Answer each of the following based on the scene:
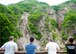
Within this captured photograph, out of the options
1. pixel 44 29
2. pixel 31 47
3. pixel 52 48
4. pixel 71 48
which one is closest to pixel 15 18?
pixel 44 29

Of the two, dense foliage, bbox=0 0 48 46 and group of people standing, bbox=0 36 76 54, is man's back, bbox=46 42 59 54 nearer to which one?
group of people standing, bbox=0 36 76 54

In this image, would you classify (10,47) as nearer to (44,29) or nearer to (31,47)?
(31,47)

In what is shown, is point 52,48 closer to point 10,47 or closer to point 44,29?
point 10,47

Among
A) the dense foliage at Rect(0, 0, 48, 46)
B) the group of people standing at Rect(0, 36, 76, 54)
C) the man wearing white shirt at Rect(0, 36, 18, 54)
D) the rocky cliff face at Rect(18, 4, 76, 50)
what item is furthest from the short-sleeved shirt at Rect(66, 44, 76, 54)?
the rocky cliff face at Rect(18, 4, 76, 50)

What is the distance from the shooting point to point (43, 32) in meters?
58.0

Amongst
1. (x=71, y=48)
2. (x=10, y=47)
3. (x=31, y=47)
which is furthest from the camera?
(x=10, y=47)

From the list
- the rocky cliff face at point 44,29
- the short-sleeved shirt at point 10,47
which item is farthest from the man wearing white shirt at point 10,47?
the rocky cliff face at point 44,29

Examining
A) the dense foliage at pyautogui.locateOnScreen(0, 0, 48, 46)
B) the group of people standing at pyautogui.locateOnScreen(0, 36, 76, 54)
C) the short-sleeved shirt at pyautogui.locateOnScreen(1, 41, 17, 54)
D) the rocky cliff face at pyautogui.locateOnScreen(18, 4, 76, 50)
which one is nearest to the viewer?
the group of people standing at pyautogui.locateOnScreen(0, 36, 76, 54)

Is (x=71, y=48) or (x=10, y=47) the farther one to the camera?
(x=10, y=47)

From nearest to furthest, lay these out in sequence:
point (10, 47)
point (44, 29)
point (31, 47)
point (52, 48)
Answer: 1. point (31, 47)
2. point (10, 47)
3. point (52, 48)
4. point (44, 29)

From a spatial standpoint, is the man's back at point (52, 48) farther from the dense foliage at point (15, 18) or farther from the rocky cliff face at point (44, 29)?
the rocky cliff face at point (44, 29)

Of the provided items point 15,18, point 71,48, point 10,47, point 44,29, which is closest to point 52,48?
point 71,48

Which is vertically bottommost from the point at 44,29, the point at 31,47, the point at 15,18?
the point at 44,29

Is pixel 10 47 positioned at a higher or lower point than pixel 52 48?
higher
